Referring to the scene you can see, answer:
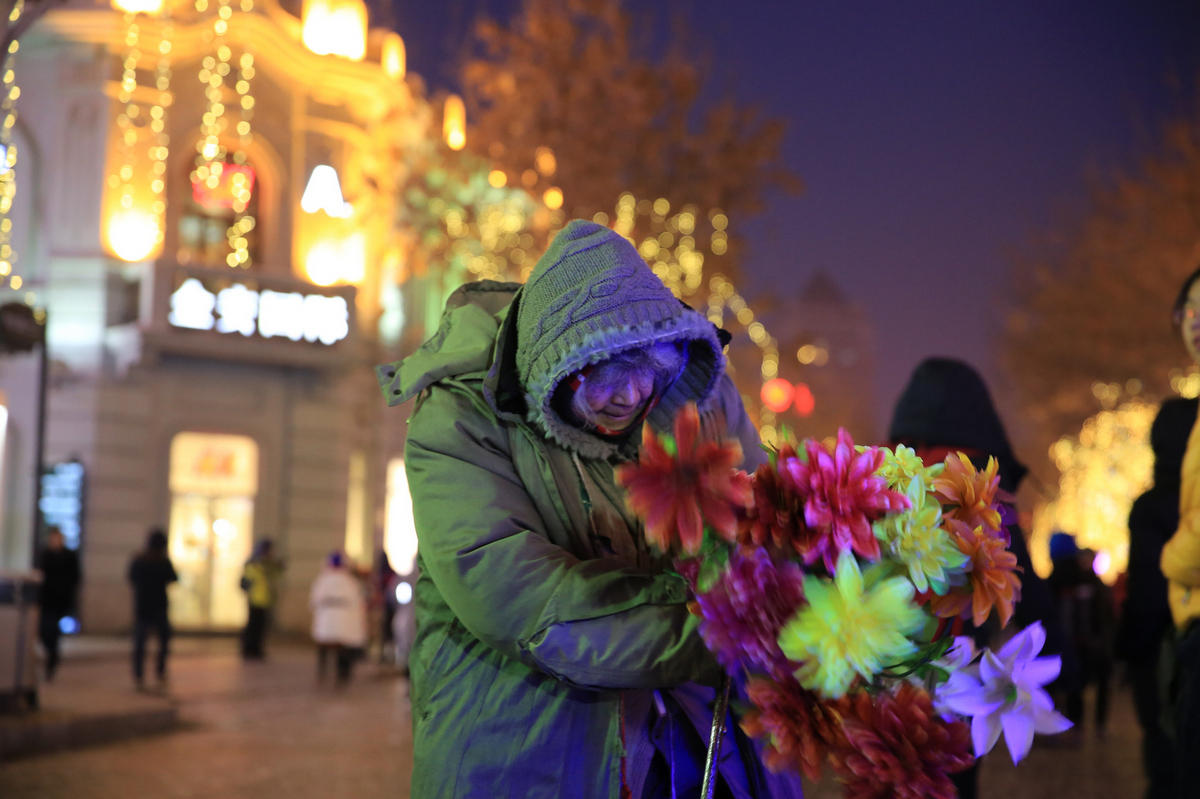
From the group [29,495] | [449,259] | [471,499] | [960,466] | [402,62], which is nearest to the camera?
[960,466]

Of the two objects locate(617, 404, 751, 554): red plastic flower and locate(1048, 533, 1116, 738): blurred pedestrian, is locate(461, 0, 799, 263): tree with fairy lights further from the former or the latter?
locate(617, 404, 751, 554): red plastic flower

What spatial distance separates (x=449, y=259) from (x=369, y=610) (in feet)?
19.6

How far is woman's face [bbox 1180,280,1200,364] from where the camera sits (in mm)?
4633

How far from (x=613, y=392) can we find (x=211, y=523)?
A: 76.6 feet

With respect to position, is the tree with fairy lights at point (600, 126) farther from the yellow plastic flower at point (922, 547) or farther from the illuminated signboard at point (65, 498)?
the yellow plastic flower at point (922, 547)

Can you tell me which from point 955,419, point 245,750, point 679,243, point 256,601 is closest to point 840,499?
point 955,419

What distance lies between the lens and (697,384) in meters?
2.85

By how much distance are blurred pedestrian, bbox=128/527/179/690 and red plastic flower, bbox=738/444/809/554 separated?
14.5m

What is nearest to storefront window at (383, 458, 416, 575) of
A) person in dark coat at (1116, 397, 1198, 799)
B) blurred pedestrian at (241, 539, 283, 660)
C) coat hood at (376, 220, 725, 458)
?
blurred pedestrian at (241, 539, 283, 660)

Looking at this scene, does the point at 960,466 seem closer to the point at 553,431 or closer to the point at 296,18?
the point at 553,431

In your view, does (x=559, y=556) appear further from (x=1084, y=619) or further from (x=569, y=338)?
(x=1084, y=619)

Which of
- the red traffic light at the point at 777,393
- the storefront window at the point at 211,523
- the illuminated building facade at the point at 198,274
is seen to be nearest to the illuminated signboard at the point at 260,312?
the illuminated building facade at the point at 198,274

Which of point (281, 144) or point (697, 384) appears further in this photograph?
point (281, 144)

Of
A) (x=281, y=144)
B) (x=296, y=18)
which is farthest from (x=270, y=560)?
(x=296, y=18)
